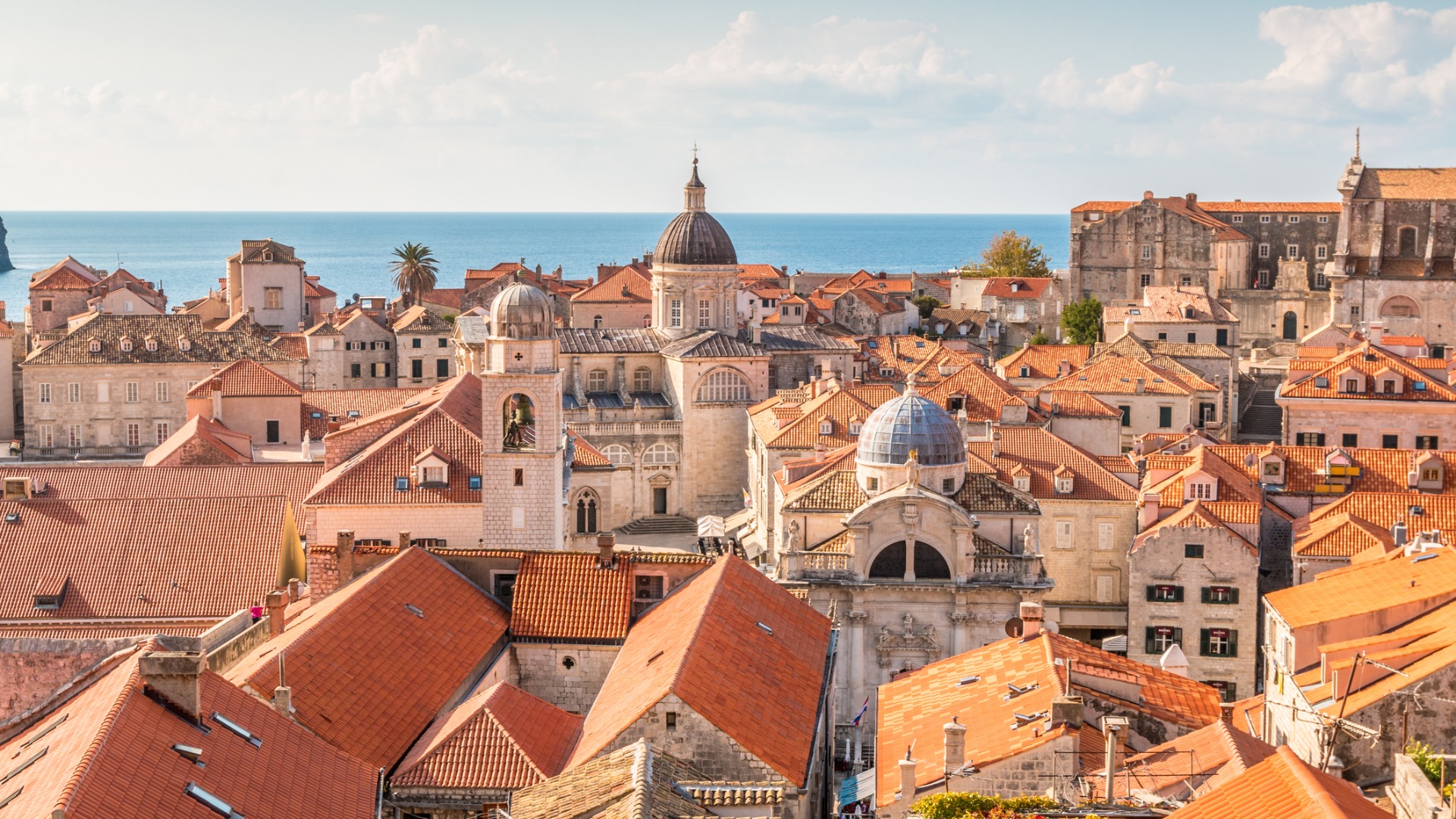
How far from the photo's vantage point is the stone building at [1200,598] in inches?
1955

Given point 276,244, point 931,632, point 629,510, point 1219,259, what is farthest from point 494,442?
point 1219,259

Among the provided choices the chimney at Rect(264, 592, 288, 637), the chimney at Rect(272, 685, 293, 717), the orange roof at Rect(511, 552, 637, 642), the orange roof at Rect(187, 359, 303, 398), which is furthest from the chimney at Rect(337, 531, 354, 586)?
the orange roof at Rect(187, 359, 303, 398)

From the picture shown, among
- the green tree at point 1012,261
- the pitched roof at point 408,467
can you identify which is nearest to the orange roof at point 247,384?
the pitched roof at point 408,467

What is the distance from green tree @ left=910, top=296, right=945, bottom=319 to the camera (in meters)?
125

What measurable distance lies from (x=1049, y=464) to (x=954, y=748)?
102 ft

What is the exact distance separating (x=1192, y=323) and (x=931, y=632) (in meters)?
49.9

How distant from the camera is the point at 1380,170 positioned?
9638 centimetres

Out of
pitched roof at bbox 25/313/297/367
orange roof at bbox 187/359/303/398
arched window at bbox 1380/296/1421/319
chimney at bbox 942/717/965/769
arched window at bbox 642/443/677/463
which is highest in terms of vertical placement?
arched window at bbox 1380/296/1421/319

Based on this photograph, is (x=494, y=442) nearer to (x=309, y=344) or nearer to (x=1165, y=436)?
(x=1165, y=436)

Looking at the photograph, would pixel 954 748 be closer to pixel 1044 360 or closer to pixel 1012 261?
pixel 1044 360

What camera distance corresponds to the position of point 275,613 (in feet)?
115

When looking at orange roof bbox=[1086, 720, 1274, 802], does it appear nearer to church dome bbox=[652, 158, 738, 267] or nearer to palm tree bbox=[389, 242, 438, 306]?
church dome bbox=[652, 158, 738, 267]

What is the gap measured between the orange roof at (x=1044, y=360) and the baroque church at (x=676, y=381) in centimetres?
823

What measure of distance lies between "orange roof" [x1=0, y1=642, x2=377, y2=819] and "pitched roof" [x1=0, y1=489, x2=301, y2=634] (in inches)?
593
